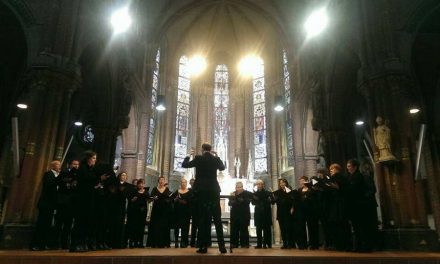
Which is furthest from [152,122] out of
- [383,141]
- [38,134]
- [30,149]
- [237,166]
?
[383,141]

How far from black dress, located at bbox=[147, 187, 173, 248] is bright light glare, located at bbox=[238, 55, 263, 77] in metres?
20.4

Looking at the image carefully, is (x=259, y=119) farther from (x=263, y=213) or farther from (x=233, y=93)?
(x=263, y=213)

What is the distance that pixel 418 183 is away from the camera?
8250 millimetres

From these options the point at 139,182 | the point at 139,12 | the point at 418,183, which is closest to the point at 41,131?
the point at 139,182

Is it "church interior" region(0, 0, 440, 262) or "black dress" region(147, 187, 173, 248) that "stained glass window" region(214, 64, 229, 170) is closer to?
"church interior" region(0, 0, 440, 262)

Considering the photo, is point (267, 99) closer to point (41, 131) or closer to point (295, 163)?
point (295, 163)

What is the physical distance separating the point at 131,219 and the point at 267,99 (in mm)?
19183

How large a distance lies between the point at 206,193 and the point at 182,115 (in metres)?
20.8

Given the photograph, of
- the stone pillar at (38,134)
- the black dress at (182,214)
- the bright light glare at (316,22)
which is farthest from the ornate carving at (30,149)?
the bright light glare at (316,22)

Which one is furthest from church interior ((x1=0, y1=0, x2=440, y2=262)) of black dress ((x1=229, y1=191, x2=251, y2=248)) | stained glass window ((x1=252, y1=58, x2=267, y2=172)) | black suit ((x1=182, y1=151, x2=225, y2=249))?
black suit ((x1=182, y1=151, x2=225, y2=249))

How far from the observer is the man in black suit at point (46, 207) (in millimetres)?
6570

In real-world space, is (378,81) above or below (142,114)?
below

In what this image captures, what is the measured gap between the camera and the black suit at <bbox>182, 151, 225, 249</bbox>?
5.52 metres

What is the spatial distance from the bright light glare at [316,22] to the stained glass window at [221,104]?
10.7m
